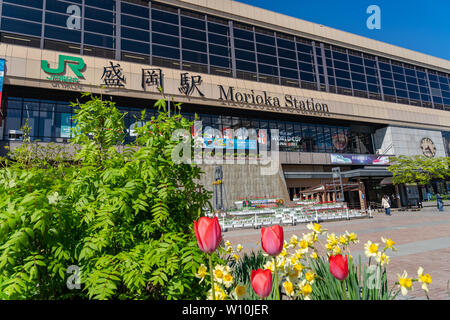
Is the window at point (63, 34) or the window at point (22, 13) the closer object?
the window at point (22, 13)

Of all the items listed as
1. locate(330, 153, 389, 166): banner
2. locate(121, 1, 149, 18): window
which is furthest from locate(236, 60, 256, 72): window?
locate(330, 153, 389, 166): banner

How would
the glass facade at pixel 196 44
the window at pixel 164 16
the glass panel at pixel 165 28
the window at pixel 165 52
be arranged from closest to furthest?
the glass facade at pixel 196 44 < the window at pixel 165 52 < the glass panel at pixel 165 28 < the window at pixel 164 16

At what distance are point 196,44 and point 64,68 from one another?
16459 mm

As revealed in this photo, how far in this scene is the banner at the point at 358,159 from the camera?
42.2 meters

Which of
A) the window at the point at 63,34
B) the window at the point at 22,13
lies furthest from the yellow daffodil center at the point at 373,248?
the window at the point at 22,13

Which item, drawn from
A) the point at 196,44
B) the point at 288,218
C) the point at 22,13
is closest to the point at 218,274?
the point at 288,218

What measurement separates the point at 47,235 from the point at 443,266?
25.8 ft

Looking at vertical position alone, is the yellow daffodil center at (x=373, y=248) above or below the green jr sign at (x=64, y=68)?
below

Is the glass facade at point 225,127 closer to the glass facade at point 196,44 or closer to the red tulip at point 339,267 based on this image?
the glass facade at point 196,44

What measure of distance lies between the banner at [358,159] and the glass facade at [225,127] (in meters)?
1.77

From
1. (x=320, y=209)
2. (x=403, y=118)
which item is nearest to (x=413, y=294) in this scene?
(x=320, y=209)
